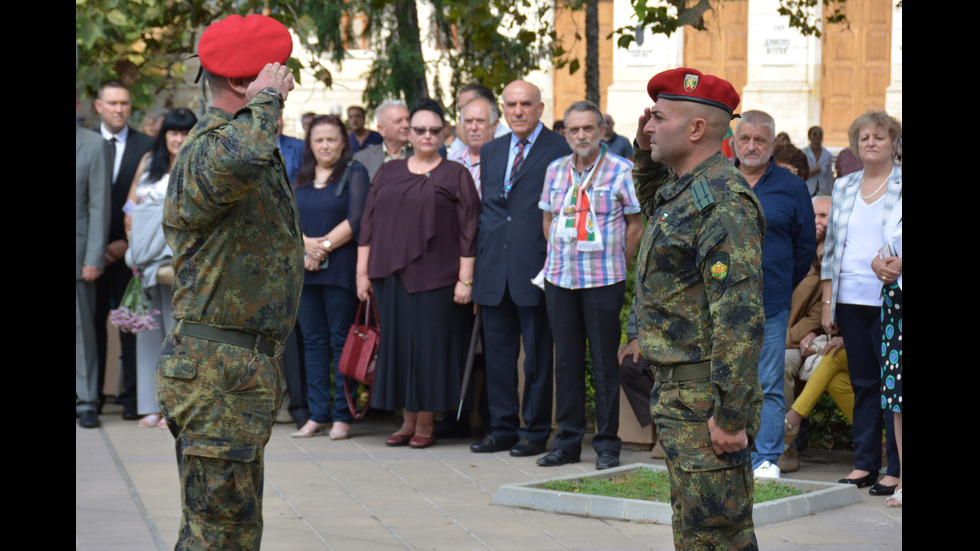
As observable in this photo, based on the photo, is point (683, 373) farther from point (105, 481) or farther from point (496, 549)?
point (105, 481)

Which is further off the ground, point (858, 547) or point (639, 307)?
point (639, 307)

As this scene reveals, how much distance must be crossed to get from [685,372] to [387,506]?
318 cm

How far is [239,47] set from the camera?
4020 mm

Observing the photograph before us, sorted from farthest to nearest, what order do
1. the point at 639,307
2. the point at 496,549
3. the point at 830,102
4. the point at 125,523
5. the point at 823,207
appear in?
the point at 830,102
the point at 823,207
the point at 125,523
the point at 496,549
the point at 639,307

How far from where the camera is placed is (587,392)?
9055 mm

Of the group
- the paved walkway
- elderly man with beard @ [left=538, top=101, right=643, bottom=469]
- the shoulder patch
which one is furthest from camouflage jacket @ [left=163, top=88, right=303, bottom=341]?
elderly man with beard @ [left=538, top=101, right=643, bottom=469]

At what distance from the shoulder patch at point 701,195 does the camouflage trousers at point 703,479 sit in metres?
0.57

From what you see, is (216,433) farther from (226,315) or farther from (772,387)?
(772,387)

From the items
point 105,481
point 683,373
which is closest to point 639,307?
point 683,373

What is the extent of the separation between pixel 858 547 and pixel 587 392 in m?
3.40

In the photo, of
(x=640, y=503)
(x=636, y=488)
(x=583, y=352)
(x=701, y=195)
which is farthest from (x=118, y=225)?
(x=701, y=195)

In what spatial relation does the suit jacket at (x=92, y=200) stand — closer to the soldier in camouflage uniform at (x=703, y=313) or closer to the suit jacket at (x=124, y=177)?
the suit jacket at (x=124, y=177)

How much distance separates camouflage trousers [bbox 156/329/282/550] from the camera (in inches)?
156

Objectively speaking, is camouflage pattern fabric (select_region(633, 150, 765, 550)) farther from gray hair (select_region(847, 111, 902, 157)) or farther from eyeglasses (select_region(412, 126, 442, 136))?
eyeglasses (select_region(412, 126, 442, 136))
